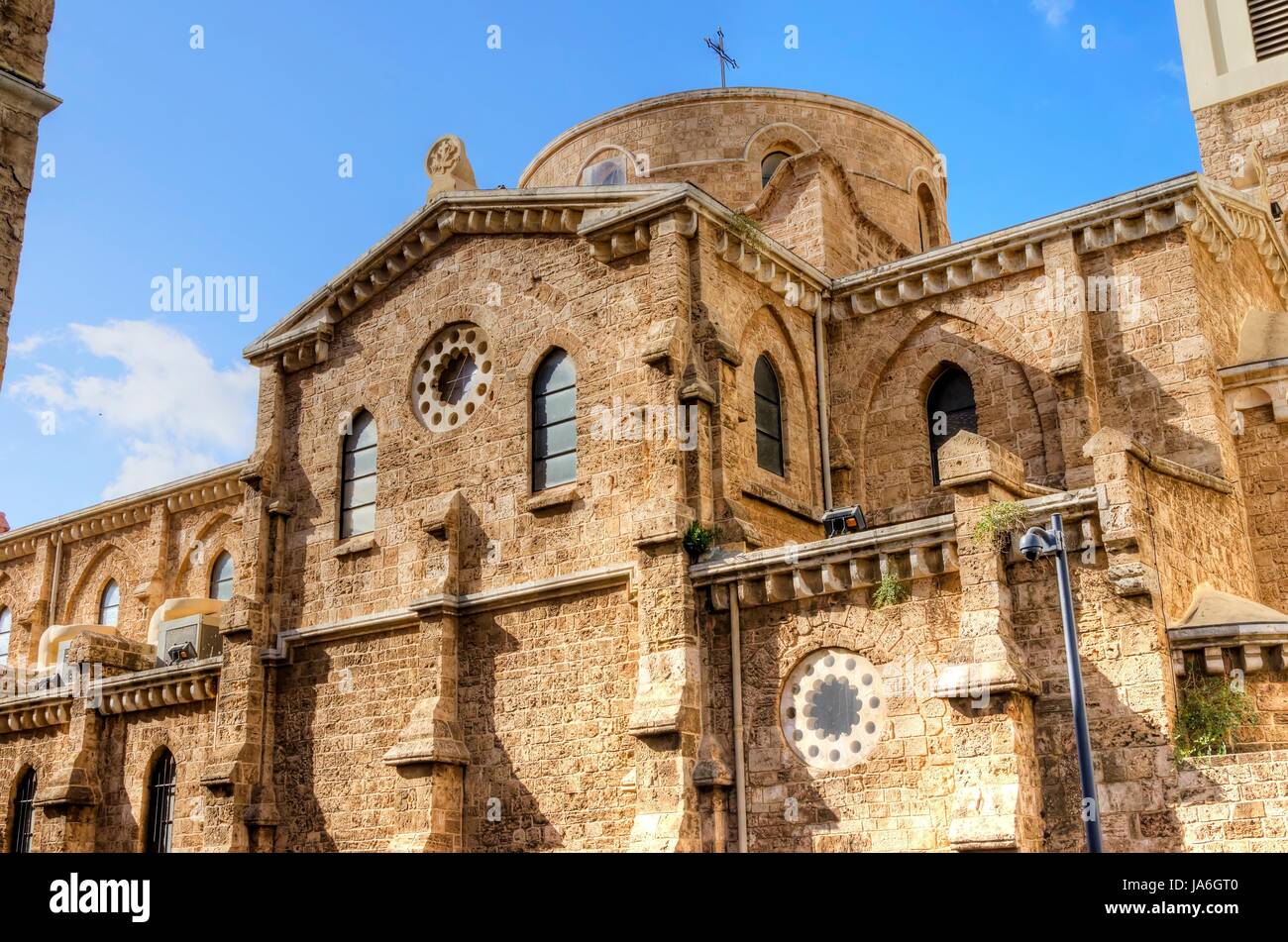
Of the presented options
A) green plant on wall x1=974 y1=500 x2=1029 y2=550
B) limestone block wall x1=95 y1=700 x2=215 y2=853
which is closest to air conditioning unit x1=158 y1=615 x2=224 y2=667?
limestone block wall x1=95 y1=700 x2=215 y2=853

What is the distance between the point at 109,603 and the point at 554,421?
17.9m

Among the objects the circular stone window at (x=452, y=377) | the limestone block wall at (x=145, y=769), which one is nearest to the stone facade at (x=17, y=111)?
the circular stone window at (x=452, y=377)

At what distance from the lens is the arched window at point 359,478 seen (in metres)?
22.1

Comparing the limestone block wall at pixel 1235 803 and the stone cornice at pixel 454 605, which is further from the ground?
the stone cornice at pixel 454 605

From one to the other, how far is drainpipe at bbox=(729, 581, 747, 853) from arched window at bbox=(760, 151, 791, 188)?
41.7 feet

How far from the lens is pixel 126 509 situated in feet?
105

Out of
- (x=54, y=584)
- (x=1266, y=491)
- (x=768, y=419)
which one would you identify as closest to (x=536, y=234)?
(x=768, y=419)

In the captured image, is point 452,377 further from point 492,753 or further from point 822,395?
point 492,753

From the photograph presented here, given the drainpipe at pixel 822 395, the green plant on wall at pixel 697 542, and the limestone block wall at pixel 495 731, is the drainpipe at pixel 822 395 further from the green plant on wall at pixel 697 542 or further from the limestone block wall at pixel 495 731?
the limestone block wall at pixel 495 731

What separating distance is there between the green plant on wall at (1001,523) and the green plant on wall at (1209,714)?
8.05 ft

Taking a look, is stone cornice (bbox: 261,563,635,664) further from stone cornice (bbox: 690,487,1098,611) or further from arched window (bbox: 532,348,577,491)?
arched window (bbox: 532,348,577,491)

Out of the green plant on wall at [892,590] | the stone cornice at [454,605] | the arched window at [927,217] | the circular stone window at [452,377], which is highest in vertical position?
the arched window at [927,217]

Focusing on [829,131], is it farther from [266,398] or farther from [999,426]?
[266,398]
